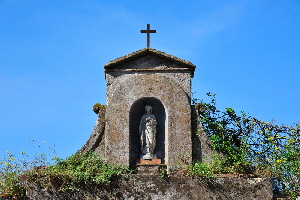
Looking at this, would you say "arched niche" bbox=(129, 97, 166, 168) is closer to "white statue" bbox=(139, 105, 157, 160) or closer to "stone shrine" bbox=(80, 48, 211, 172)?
"stone shrine" bbox=(80, 48, 211, 172)

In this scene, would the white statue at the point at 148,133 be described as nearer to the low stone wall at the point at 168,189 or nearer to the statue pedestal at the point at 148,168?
the statue pedestal at the point at 148,168

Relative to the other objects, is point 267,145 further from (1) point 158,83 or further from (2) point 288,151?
(1) point 158,83

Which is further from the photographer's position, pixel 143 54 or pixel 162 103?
pixel 143 54

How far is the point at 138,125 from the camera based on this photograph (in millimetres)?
12508

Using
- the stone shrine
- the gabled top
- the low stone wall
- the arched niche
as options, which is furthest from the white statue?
the gabled top

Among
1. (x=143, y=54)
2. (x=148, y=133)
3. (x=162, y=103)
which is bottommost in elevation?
(x=148, y=133)

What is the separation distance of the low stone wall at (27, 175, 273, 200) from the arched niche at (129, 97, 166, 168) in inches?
40.3

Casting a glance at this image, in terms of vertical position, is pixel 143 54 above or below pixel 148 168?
above

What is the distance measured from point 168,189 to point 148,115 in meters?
1.84

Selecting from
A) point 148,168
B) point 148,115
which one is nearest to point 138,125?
point 148,115

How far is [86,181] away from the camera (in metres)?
11.2

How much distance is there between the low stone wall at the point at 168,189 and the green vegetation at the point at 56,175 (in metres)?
0.13

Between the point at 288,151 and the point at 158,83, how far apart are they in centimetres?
330

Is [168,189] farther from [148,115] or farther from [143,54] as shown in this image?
[143,54]
